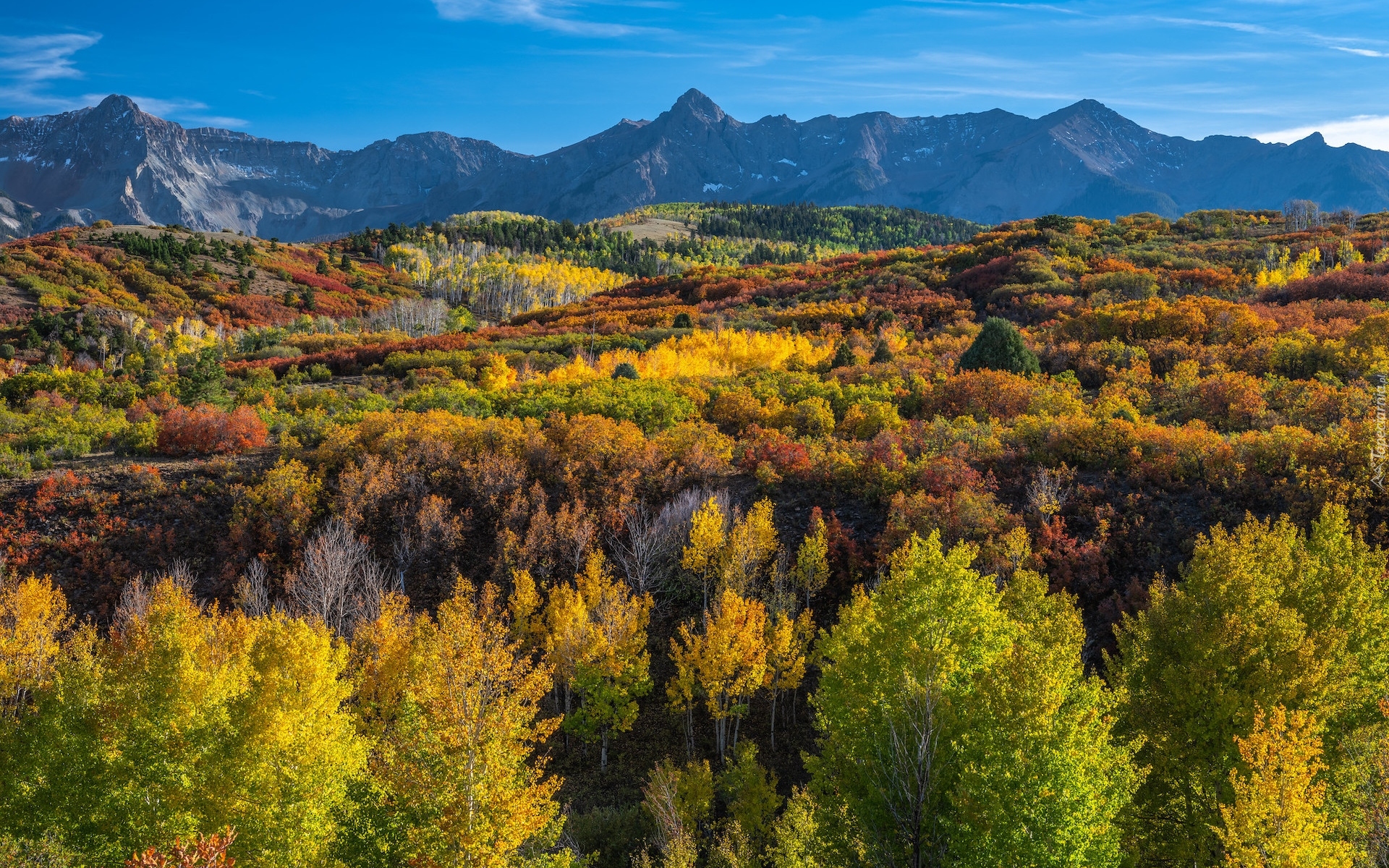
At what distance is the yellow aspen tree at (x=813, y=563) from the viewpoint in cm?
2320

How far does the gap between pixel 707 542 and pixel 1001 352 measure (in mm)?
20598

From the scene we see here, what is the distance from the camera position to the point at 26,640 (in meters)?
20.5

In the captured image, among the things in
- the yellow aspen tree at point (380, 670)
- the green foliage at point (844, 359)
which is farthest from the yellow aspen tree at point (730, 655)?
the green foliage at point (844, 359)

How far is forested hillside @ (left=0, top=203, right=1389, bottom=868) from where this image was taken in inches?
495

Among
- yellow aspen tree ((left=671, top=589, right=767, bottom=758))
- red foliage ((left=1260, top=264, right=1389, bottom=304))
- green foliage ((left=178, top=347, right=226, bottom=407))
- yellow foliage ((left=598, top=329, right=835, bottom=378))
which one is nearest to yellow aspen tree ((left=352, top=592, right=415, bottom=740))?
yellow aspen tree ((left=671, top=589, right=767, bottom=758))

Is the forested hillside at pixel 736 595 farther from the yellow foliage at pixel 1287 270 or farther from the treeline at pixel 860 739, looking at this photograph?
the yellow foliage at pixel 1287 270

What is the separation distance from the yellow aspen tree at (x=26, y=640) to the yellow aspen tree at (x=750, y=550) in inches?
703

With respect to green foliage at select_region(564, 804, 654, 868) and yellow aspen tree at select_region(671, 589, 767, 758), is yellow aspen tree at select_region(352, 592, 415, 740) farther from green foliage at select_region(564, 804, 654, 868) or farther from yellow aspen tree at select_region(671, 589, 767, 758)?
yellow aspen tree at select_region(671, 589, 767, 758)

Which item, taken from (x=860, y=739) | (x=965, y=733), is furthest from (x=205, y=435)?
(x=965, y=733)

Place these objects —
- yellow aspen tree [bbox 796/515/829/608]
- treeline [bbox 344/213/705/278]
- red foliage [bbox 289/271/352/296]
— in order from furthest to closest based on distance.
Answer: treeline [bbox 344/213/705/278] → red foliage [bbox 289/271/352/296] → yellow aspen tree [bbox 796/515/829/608]

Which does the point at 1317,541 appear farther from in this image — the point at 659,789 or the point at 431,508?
the point at 431,508

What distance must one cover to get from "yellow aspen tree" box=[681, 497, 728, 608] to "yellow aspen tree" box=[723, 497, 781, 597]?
1.44 feet

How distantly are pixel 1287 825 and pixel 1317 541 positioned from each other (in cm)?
935

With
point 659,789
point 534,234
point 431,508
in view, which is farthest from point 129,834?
point 534,234
